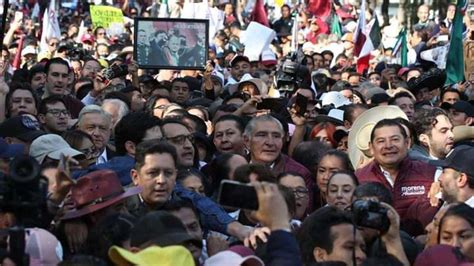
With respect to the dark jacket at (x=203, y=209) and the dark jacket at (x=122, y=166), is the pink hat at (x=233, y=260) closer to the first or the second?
the dark jacket at (x=203, y=209)

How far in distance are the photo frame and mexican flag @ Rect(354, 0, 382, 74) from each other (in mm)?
4715

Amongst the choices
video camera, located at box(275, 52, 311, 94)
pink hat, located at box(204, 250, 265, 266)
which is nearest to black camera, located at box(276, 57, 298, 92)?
video camera, located at box(275, 52, 311, 94)

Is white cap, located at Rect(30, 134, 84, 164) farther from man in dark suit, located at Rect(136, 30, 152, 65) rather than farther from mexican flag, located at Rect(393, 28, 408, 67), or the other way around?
mexican flag, located at Rect(393, 28, 408, 67)

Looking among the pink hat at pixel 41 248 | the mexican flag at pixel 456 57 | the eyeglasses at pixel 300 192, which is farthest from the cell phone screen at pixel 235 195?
the mexican flag at pixel 456 57

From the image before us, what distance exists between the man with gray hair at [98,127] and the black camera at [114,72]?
4.58 m

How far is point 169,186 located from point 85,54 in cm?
1261

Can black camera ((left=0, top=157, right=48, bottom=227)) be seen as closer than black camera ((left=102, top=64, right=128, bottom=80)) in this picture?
Yes

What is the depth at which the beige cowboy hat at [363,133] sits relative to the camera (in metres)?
11.3

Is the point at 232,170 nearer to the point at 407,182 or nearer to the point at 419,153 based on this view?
the point at 407,182

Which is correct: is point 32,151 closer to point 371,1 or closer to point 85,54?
point 85,54

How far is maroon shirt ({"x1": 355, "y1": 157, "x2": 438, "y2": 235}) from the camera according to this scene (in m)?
9.99

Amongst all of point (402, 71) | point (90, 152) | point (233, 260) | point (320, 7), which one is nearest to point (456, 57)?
point (402, 71)

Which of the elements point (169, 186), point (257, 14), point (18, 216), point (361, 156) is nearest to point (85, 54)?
point (257, 14)

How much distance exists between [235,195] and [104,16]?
67.5 ft
